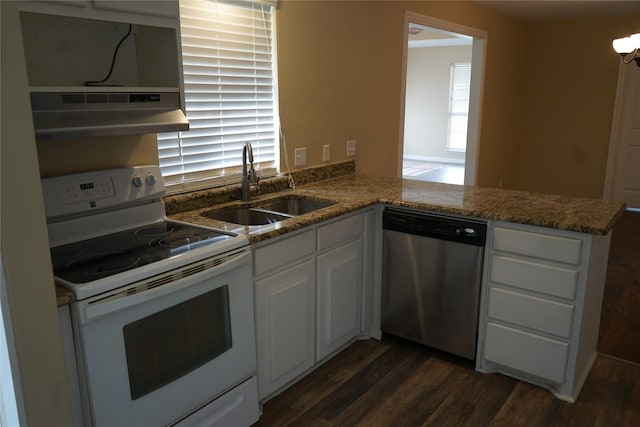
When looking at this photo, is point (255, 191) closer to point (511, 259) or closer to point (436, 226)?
point (436, 226)

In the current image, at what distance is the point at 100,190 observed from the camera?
2.02 m

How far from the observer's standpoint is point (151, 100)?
1914mm

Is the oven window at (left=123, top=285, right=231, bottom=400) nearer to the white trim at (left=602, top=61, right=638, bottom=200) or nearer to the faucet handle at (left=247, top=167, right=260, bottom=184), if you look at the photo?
the faucet handle at (left=247, top=167, right=260, bottom=184)

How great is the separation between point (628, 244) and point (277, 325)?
4.07 meters

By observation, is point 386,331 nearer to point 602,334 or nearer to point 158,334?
point 602,334

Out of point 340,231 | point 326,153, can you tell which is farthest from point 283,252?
point 326,153

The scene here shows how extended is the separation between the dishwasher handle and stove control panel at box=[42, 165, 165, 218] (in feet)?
4.02

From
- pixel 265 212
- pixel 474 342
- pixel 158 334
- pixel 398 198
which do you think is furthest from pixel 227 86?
pixel 474 342

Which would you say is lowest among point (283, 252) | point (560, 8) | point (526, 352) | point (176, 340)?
point (526, 352)

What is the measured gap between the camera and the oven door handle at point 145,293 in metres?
1.48

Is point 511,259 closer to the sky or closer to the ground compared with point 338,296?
closer to the sky

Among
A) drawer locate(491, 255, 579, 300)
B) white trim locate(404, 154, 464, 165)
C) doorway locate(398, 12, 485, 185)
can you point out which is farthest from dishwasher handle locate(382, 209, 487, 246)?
white trim locate(404, 154, 464, 165)

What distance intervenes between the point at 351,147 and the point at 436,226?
1188 mm

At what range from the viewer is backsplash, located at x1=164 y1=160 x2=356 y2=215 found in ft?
A: 8.08
